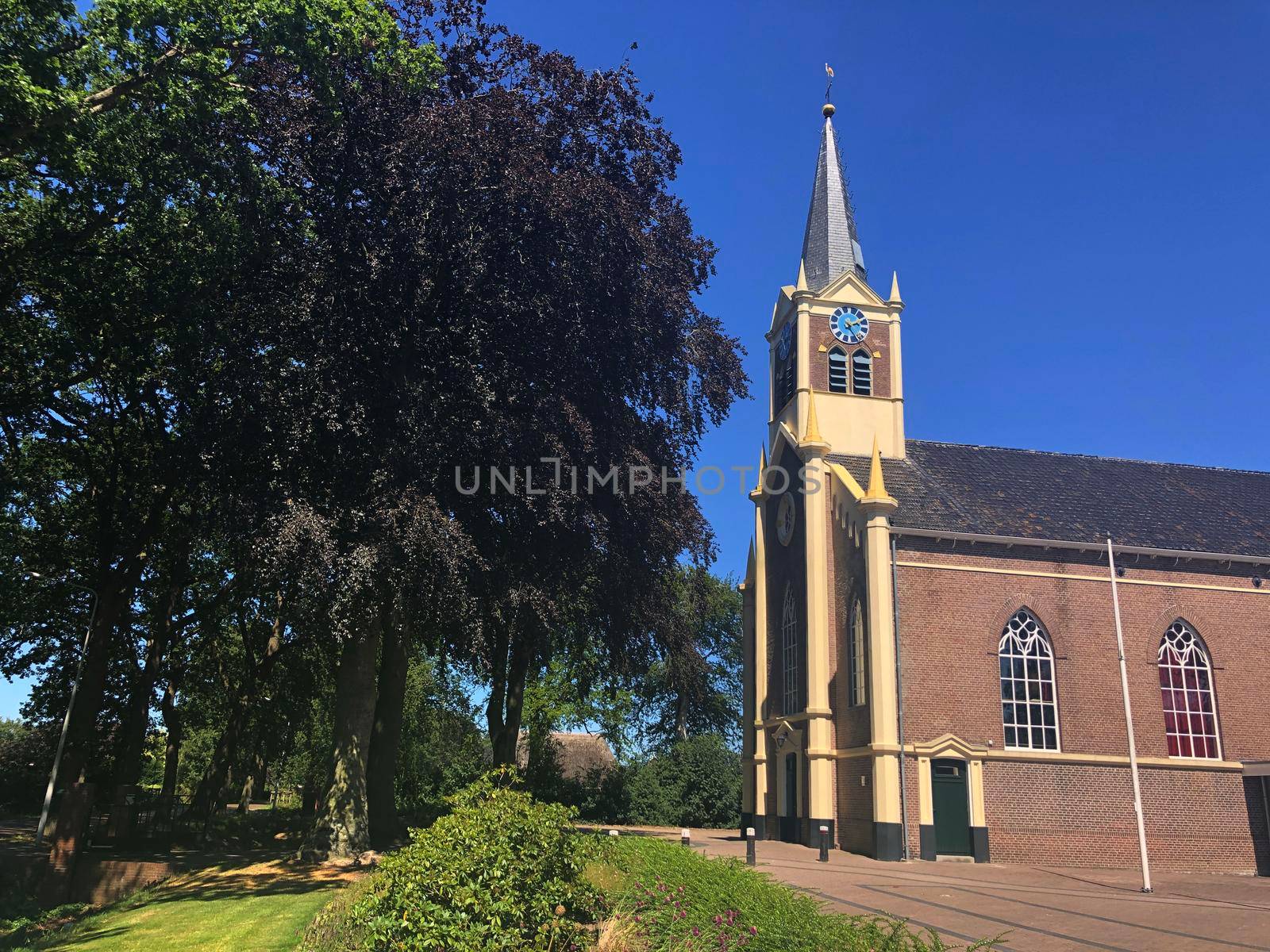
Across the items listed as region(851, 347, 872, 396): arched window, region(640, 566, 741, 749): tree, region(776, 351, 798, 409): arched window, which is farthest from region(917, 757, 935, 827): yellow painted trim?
region(640, 566, 741, 749): tree

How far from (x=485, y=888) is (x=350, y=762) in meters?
11.3

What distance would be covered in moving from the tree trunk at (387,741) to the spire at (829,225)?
2298cm

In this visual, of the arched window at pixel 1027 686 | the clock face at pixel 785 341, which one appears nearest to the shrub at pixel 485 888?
the arched window at pixel 1027 686

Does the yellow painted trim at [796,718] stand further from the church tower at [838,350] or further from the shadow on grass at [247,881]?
the shadow on grass at [247,881]

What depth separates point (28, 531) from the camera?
85.5 feet

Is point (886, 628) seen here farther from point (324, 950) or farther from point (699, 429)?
point (324, 950)

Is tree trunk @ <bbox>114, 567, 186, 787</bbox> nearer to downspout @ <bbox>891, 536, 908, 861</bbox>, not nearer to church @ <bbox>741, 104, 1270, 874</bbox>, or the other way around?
church @ <bbox>741, 104, 1270, 874</bbox>

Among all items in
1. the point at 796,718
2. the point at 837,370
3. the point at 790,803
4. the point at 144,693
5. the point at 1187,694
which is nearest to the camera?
the point at 144,693

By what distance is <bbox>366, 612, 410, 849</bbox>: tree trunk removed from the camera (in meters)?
23.5

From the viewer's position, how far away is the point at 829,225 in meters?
40.4

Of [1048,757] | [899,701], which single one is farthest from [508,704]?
[1048,757]

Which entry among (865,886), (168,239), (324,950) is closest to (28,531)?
(168,239)

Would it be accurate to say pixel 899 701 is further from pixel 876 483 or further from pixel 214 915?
pixel 214 915

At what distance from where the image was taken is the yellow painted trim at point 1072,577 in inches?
1161
